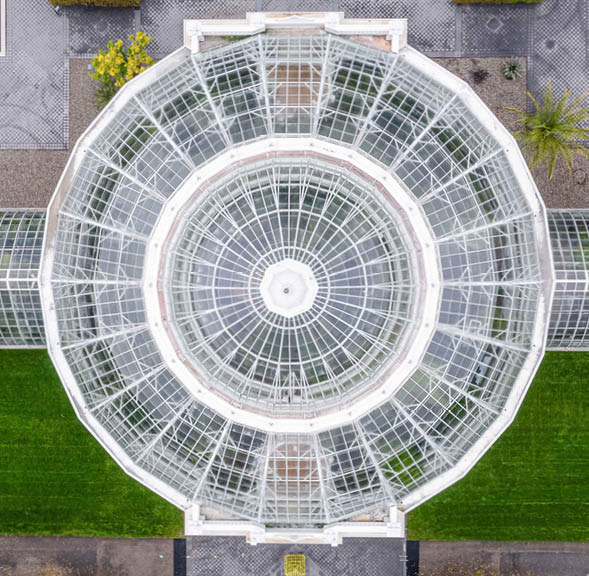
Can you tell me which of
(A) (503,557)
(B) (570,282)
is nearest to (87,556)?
(A) (503,557)

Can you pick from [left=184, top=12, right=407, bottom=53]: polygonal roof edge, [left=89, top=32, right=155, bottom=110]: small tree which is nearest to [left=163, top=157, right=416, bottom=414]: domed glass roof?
[left=184, top=12, right=407, bottom=53]: polygonal roof edge

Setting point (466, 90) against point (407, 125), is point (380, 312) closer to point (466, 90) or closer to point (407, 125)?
point (407, 125)

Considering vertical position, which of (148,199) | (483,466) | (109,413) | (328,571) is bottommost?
(328,571)

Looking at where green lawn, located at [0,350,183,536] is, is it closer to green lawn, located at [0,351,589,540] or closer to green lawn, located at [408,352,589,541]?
green lawn, located at [0,351,589,540]

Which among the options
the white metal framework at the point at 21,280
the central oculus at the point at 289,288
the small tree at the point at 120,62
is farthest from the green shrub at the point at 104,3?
the central oculus at the point at 289,288

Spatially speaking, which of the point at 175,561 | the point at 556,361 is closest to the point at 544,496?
the point at 556,361

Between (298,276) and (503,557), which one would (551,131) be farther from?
(503,557)
